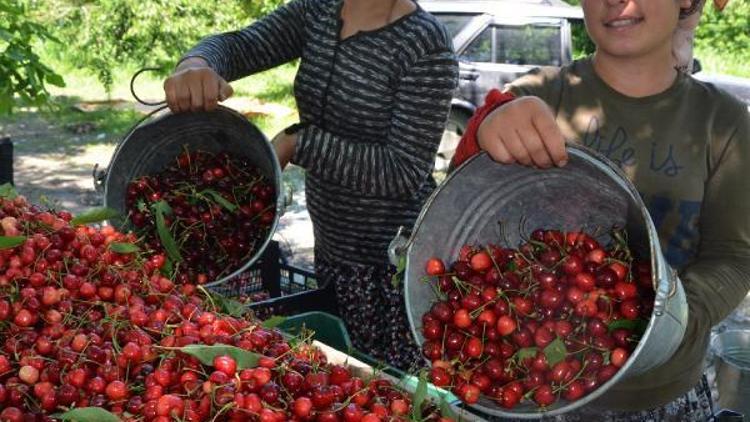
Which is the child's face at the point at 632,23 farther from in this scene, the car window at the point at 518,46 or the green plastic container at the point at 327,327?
the car window at the point at 518,46

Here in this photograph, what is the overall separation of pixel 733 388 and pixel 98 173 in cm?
248

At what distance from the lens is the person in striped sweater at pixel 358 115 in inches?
89.1

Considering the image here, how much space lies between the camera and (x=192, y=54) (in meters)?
2.32

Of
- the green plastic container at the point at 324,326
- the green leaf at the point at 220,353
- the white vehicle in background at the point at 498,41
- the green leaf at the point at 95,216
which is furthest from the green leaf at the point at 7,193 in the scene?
the white vehicle in background at the point at 498,41

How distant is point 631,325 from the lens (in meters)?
1.44

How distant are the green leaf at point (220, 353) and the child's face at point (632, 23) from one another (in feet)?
3.21

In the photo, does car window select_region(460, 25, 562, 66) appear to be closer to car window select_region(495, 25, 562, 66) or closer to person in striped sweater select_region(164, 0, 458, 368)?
car window select_region(495, 25, 562, 66)

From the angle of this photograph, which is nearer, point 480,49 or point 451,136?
point 480,49

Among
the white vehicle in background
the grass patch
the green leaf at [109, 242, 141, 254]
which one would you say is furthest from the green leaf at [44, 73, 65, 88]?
the grass patch

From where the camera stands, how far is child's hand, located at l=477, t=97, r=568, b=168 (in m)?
1.39

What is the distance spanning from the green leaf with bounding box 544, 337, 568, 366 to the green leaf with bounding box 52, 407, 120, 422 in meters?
0.75

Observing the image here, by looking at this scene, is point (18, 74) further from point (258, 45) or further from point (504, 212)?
point (504, 212)

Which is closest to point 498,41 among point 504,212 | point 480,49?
point 480,49

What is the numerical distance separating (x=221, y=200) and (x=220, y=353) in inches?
26.5
